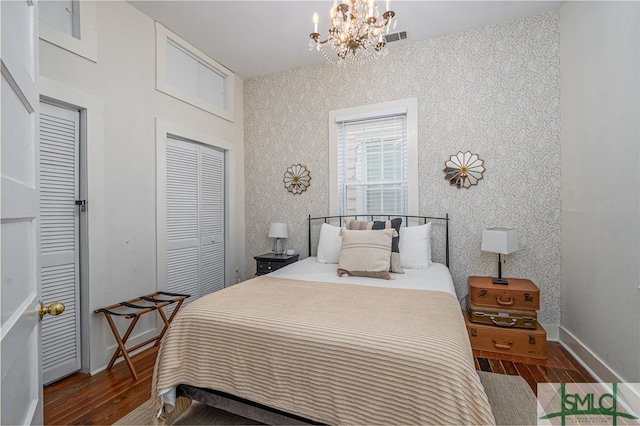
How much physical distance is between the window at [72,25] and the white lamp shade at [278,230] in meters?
2.29

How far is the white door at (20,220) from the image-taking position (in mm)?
674

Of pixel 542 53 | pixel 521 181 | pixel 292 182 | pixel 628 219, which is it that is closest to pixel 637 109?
pixel 628 219

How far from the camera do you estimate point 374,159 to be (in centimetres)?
357

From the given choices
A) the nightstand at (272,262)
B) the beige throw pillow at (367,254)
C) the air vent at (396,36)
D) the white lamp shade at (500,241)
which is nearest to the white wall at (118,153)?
the nightstand at (272,262)

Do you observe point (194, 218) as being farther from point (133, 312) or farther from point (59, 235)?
point (59, 235)

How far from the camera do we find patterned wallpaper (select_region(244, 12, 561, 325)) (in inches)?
114

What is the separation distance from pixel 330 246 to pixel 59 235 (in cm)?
227

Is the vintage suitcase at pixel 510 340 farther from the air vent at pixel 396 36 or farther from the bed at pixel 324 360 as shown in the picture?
the air vent at pixel 396 36

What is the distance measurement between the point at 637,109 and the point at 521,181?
3.95 feet

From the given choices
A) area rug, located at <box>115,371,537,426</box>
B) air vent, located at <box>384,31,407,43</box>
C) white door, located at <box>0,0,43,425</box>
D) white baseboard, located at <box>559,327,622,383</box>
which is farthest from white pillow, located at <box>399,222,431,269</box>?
white door, located at <box>0,0,43,425</box>

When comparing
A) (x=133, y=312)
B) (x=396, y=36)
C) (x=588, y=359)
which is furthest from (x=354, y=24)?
(x=588, y=359)

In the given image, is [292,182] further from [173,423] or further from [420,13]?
[173,423]

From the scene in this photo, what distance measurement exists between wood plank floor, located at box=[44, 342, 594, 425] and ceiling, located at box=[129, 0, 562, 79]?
3133 millimetres

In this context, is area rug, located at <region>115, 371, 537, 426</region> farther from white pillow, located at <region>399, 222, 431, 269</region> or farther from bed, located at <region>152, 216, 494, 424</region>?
white pillow, located at <region>399, 222, 431, 269</region>
